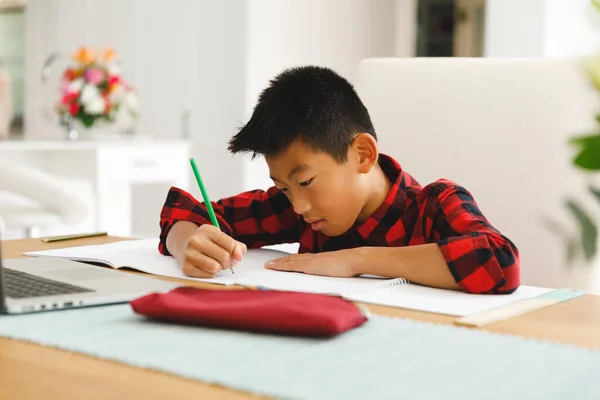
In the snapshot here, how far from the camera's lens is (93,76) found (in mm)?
3748

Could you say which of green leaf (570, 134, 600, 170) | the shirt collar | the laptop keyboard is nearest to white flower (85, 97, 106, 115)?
the shirt collar

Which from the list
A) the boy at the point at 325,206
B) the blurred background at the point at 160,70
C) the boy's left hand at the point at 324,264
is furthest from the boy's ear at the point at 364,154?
the blurred background at the point at 160,70

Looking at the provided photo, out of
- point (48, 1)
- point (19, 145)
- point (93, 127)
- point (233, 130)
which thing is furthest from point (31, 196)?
point (48, 1)

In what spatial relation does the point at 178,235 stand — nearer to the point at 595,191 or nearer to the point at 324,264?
the point at 324,264

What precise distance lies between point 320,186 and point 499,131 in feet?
1.14

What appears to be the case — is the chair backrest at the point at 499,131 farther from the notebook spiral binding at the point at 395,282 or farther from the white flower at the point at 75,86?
the white flower at the point at 75,86

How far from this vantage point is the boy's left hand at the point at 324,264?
1.10 m

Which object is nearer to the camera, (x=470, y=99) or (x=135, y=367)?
(x=135, y=367)

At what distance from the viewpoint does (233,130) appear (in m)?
4.34

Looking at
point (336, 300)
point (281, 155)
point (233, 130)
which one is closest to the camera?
point (336, 300)

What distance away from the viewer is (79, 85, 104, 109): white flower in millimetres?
3734

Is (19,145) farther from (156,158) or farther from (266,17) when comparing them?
(266,17)

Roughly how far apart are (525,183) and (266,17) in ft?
10.5

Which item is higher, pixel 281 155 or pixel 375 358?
pixel 281 155
